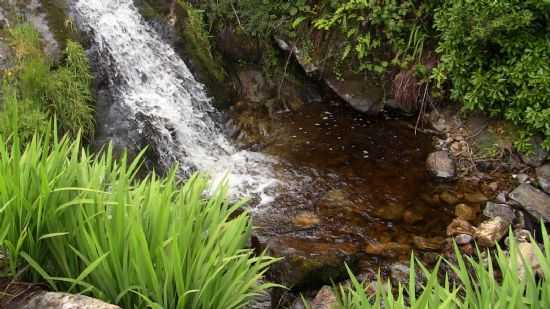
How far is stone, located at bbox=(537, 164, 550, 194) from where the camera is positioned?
5.44m

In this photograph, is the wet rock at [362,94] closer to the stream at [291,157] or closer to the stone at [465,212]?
the stream at [291,157]

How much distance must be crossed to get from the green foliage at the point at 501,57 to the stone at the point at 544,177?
11.4 inches

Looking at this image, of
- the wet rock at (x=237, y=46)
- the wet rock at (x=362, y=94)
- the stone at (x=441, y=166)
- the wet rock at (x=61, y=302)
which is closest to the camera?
the wet rock at (x=61, y=302)

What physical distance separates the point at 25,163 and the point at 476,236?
431 centimetres

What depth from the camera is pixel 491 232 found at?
191 inches

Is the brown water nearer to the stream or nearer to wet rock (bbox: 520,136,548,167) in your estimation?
the stream

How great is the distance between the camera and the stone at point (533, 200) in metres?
5.12

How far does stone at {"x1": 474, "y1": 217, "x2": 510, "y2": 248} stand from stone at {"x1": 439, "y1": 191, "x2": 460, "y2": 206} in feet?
1.64

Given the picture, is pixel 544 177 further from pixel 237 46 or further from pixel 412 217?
pixel 237 46

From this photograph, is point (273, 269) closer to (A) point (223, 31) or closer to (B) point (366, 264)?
(B) point (366, 264)

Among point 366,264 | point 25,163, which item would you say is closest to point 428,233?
point 366,264

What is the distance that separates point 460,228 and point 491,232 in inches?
12.3

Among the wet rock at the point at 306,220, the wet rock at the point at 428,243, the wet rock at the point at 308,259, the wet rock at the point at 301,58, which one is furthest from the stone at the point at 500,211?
the wet rock at the point at 301,58

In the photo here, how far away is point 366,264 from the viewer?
4.64 meters
